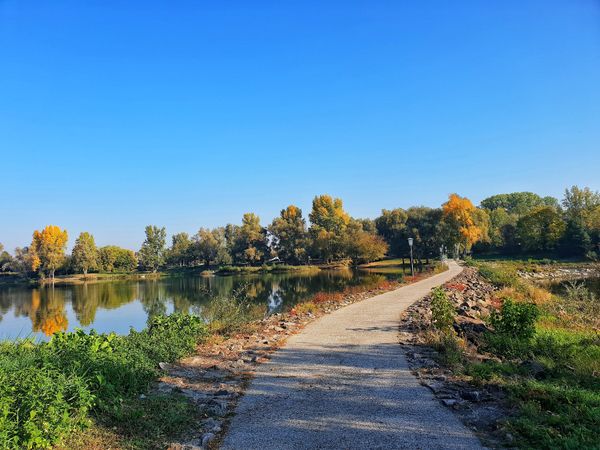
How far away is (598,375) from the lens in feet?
22.4

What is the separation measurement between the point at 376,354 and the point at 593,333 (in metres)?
6.04

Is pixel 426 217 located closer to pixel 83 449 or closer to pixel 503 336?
pixel 503 336

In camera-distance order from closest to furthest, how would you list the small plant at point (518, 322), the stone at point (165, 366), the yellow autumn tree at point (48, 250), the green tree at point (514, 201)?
the stone at point (165, 366) < the small plant at point (518, 322) < the yellow autumn tree at point (48, 250) < the green tree at point (514, 201)

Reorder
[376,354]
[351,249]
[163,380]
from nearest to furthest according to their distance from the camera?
[163,380], [376,354], [351,249]

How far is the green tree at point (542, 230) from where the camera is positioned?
5675 centimetres

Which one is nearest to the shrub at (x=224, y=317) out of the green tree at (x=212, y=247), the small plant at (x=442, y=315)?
the small plant at (x=442, y=315)

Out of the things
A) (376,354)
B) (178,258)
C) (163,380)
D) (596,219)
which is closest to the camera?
(163,380)

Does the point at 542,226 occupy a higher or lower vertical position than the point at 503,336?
higher

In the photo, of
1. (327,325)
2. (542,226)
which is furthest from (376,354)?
(542,226)

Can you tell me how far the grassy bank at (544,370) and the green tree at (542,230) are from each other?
51152 millimetres

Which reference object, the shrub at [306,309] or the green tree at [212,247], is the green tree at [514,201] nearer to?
the green tree at [212,247]

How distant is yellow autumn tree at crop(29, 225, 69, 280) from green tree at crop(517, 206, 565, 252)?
81600 millimetres

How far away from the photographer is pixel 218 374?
23.7 feet

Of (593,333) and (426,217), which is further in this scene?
(426,217)
